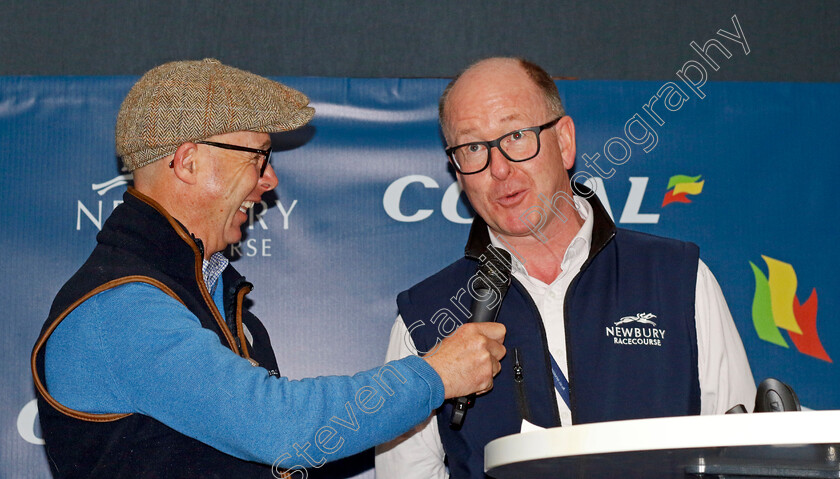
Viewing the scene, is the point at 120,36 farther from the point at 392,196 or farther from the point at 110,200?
the point at 392,196

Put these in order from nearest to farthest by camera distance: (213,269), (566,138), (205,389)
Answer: (205,389) < (213,269) < (566,138)

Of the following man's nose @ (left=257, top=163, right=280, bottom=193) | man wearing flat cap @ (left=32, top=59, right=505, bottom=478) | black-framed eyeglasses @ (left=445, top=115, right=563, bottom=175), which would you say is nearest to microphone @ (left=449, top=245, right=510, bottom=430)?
man wearing flat cap @ (left=32, top=59, right=505, bottom=478)

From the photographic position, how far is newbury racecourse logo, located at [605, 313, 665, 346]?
6.45 feet

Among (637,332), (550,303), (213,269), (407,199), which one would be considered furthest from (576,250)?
(213,269)

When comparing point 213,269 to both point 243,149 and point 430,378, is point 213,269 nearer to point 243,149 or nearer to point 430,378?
point 243,149

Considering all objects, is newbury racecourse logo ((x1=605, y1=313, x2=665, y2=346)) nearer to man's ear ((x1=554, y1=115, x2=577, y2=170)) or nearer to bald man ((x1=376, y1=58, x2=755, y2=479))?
bald man ((x1=376, y1=58, x2=755, y2=479))

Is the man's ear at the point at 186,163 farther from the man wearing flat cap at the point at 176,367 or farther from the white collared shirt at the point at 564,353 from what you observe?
the white collared shirt at the point at 564,353

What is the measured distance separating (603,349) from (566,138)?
58 centimetres

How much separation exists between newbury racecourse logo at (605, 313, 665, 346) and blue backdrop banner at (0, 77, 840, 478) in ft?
2.07

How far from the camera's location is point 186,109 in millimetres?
1713

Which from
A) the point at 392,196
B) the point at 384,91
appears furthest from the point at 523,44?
the point at 392,196

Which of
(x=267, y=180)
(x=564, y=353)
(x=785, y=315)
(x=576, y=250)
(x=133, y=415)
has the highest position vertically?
(x=267, y=180)

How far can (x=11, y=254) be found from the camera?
2.47 metres

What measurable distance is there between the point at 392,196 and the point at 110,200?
0.87m
